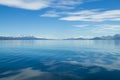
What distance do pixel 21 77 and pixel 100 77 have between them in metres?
11.3

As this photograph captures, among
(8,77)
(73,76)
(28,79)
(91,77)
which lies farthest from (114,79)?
(8,77)

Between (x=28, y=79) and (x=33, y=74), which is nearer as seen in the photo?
(x=28, y=79)

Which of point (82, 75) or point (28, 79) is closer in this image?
point (28, 79)

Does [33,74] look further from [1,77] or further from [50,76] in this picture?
[1,77]

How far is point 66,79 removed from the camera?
2206cm

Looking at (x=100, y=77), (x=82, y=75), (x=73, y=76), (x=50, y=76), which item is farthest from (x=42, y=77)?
(x=100, y=77)

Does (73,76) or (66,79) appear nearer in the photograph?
(66,79)

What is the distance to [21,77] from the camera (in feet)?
75.0

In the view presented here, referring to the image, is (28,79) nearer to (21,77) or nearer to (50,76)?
(21,77)

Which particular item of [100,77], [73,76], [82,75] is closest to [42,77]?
[73,76]

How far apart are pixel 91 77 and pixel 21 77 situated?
994cm

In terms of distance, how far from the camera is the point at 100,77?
23.3 meters

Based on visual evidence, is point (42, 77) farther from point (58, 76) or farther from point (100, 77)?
point (100, 77)

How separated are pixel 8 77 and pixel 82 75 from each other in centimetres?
1066
